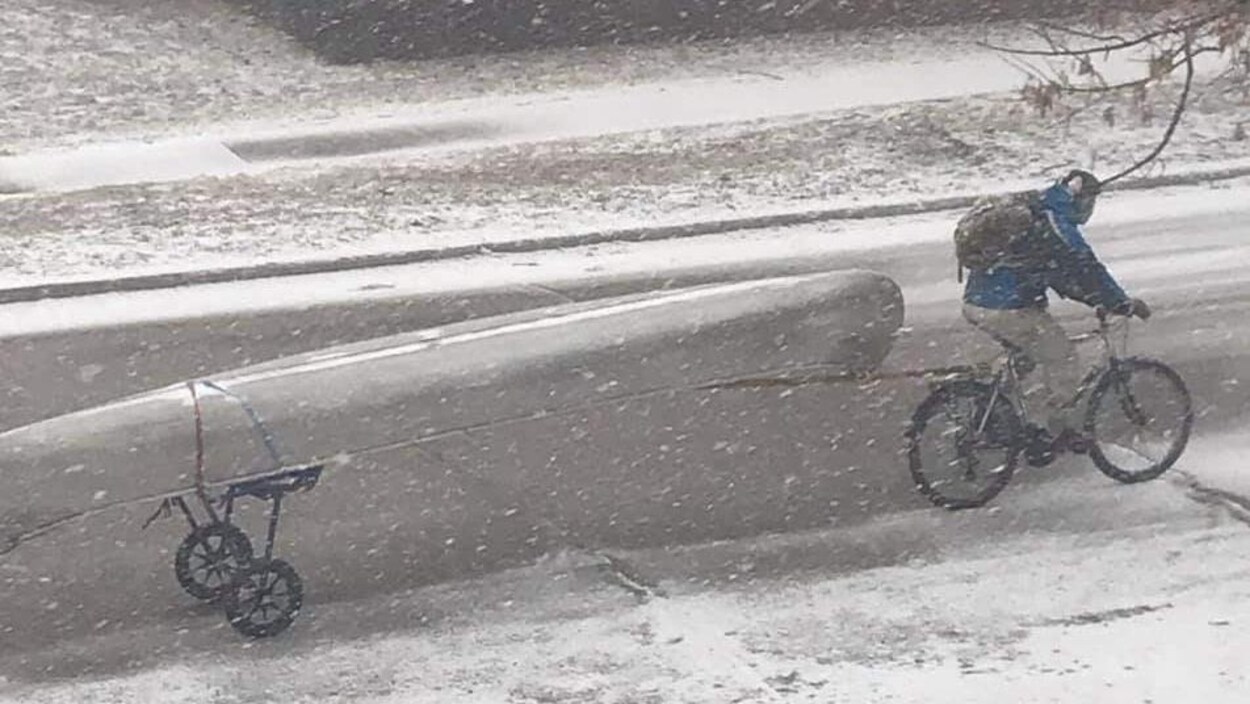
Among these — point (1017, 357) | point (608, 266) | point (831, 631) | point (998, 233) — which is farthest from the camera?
point (608, 266)

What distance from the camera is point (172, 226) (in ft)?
51.2

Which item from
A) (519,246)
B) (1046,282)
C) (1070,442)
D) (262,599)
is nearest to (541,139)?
(519,246)

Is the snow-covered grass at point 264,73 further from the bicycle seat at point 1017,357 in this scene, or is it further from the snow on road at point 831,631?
the snow on road at point 831,631

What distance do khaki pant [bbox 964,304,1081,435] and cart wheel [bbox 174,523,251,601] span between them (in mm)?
3271

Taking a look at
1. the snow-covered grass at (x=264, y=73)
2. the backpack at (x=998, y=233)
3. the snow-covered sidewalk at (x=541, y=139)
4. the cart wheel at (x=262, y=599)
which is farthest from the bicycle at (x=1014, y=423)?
the snow-covered grass at (x=264, y=73)

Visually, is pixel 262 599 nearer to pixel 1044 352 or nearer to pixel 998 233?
pixel 998 233

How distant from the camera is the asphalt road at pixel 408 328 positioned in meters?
7.82

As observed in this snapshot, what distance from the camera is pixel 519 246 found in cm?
1480

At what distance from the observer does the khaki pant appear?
328 inches

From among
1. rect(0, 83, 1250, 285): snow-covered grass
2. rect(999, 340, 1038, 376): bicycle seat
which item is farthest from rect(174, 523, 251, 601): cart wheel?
rect(0, 83, 1250, 285): snow-covered grass

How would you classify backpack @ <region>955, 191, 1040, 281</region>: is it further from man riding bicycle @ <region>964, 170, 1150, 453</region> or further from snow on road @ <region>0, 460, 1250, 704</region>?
snow on road @ <region>0, 460, 1250, 704</region>

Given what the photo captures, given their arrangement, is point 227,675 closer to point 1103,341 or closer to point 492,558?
point 492,558

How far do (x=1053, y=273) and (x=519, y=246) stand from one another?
7123mm

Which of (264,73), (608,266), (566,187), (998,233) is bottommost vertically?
(608,266)
